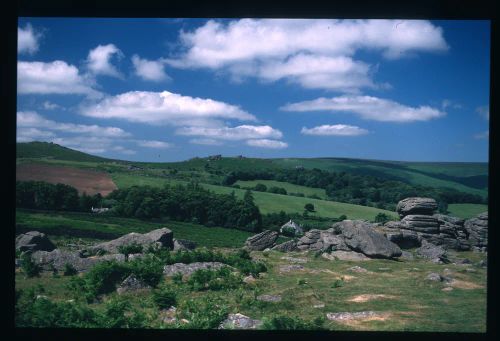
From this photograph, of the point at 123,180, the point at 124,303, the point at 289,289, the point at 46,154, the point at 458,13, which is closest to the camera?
the point at 458,13

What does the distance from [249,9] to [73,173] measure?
12.1 meters

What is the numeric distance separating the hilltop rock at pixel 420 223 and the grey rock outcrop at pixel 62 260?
13.6 metres

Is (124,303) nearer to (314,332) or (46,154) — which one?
(314,332)

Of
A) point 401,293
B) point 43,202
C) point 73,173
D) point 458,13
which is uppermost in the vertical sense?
point 458,13

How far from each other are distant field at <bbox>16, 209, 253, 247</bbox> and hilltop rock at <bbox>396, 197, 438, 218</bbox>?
8565 mm

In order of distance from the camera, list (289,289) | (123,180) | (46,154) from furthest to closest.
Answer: (123,180), (46,154), (289,289)

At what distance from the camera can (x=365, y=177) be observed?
1759cm

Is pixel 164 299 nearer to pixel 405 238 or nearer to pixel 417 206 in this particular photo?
pixel 405 238

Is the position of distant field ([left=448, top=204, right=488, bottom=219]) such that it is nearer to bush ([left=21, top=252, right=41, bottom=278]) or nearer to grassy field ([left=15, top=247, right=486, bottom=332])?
grassy field ([left=15, top=247, right=486, bottom=332])

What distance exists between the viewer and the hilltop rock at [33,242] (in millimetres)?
13172

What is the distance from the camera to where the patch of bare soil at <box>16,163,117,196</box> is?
14867 mm

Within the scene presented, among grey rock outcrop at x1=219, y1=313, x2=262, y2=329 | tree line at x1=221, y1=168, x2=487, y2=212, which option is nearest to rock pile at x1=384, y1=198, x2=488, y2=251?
tree line at x1=221, y1=168, x2=487, y2=212

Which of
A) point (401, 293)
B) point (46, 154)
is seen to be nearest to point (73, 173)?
point (46, 154)

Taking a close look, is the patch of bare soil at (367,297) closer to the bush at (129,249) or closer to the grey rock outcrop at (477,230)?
the bush at (129,249)
